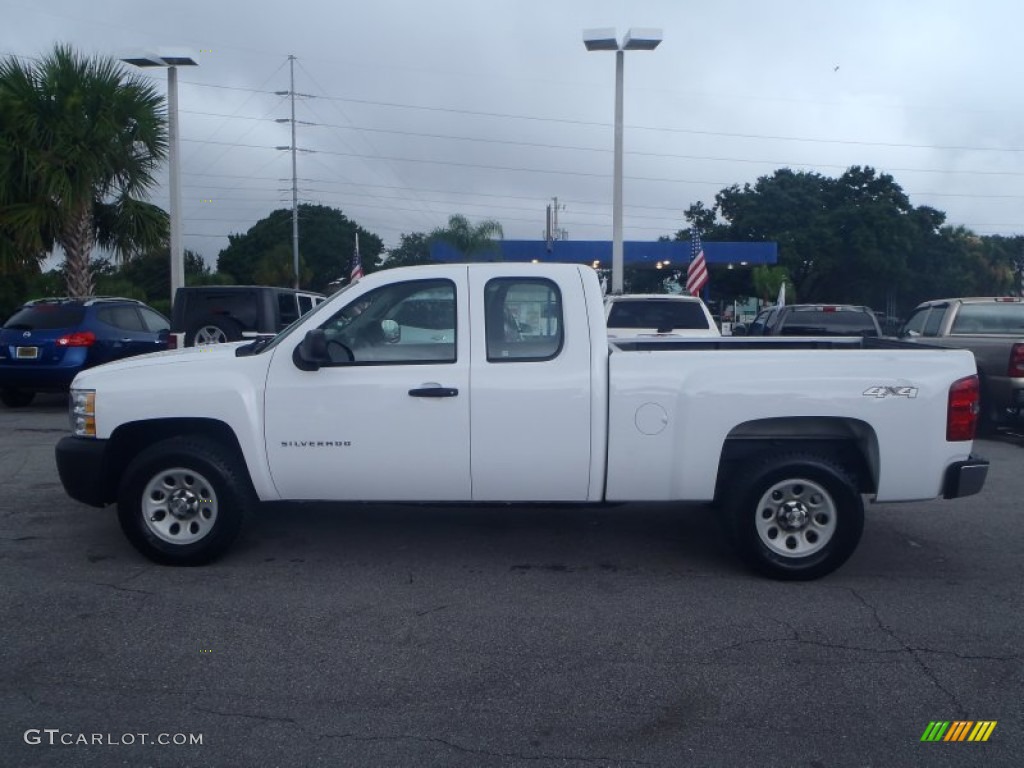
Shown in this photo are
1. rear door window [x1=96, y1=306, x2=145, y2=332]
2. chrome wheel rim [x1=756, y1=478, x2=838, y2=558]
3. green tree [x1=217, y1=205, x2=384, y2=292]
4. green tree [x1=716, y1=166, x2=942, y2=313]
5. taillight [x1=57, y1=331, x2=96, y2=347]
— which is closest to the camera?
chrome wheel rim [x1=756, y1=478, x2=838, y2=558]

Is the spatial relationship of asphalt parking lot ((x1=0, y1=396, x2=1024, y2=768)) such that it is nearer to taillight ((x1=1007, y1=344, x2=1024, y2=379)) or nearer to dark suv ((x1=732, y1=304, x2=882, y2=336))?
taillight ((x1=1007, y1=344, x2=1024, y2=379))

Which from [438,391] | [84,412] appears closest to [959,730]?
[438,391]

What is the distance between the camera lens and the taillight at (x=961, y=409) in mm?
6102

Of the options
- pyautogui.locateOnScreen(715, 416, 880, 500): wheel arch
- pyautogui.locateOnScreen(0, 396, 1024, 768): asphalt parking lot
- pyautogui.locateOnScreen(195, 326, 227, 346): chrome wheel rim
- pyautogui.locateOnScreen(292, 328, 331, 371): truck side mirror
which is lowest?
pyautogui.locateOnScreen(0, 396, 1024, 768): asphalt parking lot

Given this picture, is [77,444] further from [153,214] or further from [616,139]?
[616,139]

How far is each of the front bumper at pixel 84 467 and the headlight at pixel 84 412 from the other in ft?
0.17

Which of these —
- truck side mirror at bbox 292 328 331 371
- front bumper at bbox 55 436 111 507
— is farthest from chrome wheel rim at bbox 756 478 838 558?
front bumper at bbox 55 436 111 507

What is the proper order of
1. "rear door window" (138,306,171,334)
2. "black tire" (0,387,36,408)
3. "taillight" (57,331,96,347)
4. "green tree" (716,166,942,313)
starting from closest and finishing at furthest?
"taillight" (57,331,96,347) → "black tire" (0,387,36,408) → "rear door window" (138,306,171,334) → "green tree" (716,166,942,313)

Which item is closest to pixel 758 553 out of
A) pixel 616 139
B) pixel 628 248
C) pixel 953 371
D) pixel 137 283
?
pixel 953 371

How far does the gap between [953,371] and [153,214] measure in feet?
58.1

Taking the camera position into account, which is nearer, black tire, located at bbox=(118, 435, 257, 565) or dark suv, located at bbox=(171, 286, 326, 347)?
black tire, located at bbox=(118, 435, 257, 565)

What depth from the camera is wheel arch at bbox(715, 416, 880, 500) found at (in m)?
6.22

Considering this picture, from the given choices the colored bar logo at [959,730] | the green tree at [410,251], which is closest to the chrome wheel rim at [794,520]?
the colored bar logo at [959,730]

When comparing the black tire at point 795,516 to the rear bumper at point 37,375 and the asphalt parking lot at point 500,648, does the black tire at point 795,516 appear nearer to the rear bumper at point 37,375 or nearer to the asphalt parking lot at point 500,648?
the asphalt parking lot at point 500,648
